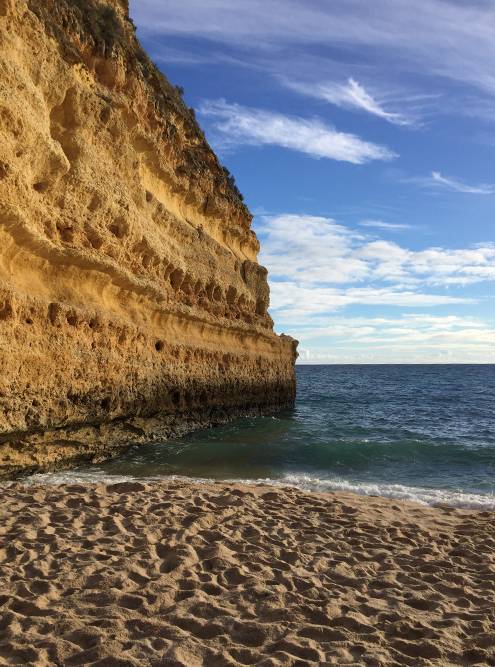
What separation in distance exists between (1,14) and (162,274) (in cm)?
741

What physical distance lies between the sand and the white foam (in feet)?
4.93

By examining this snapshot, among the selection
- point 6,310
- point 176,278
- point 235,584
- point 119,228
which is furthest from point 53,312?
point 235,584

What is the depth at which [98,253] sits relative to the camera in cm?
1177

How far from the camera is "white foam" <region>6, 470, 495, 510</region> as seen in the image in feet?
28.8

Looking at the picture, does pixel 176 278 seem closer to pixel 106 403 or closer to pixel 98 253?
pixel 98 253

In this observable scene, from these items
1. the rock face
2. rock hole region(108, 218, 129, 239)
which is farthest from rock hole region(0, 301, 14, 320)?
rock hole region(108, 218, 129, 239)

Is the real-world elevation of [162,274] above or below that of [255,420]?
above

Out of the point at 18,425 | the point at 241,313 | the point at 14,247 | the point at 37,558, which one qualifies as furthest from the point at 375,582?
the point at 241,313

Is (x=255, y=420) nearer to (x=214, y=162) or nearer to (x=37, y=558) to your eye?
(x=214, y=162)

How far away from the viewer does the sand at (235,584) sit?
140 inches

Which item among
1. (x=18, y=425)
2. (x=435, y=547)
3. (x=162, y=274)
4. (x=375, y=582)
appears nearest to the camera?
(x=375, y=582)

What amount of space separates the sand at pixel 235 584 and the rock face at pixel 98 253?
3.32 m

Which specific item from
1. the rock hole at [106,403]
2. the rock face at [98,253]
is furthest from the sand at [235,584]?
the rock hole at [106,403]

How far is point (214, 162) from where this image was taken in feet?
72.2
